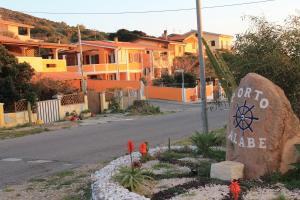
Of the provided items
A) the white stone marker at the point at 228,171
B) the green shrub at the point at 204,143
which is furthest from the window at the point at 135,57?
the white stone marker at the point at 228,171

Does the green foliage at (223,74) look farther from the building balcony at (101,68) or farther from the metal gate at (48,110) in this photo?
the building balcony at (101,68)

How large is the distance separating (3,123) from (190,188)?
19458mm

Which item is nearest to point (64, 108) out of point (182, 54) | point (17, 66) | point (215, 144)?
point (17, 66)

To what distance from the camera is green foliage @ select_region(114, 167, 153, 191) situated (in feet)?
25.6

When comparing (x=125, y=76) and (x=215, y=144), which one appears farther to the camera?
(x=125, y=76)

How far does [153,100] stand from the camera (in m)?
50.1

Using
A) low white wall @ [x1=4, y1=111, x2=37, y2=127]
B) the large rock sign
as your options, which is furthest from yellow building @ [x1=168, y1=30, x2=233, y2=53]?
the large rock sign

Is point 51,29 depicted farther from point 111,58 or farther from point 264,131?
point 264,131

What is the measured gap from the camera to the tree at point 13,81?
26.0m

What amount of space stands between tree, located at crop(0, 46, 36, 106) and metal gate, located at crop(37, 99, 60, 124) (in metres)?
1.20

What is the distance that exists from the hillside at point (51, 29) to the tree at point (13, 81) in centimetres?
5096

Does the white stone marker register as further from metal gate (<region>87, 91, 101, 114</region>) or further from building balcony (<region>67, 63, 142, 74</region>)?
building balcony (<region>67, 63, 142, 74</region>)

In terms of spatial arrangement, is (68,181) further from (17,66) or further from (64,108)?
(64,108)

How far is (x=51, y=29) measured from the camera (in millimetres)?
84938
